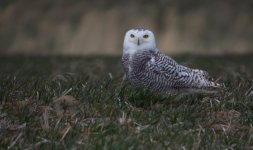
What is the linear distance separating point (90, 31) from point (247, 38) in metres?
4.74

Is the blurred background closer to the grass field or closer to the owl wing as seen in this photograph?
the owl wing

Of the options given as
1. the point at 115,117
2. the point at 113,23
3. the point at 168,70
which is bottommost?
the point at 113,23

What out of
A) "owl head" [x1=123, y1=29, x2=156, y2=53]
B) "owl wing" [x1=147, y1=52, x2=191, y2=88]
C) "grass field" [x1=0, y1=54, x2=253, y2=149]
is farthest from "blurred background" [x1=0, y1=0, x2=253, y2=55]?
"grass field" [x1=0, y1=54, x2=253, y2=149]

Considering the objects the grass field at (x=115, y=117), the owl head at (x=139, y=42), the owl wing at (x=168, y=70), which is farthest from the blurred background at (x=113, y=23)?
the grass field at (x=115, y=117)

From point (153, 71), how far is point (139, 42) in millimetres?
433

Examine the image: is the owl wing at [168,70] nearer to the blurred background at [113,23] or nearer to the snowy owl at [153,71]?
the snowy owl at [153,71]

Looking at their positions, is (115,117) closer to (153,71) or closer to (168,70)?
(153,71)

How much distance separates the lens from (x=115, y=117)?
27.0 feet

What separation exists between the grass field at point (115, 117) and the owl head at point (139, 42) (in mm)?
408

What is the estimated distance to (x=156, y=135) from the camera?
25.3 feet

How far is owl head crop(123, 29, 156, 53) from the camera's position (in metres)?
9.72

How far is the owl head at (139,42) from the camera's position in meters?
9.72

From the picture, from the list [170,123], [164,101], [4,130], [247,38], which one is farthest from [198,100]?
[247,38]

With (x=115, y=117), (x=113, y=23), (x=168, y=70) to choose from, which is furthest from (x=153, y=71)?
(x=113, y=23)
